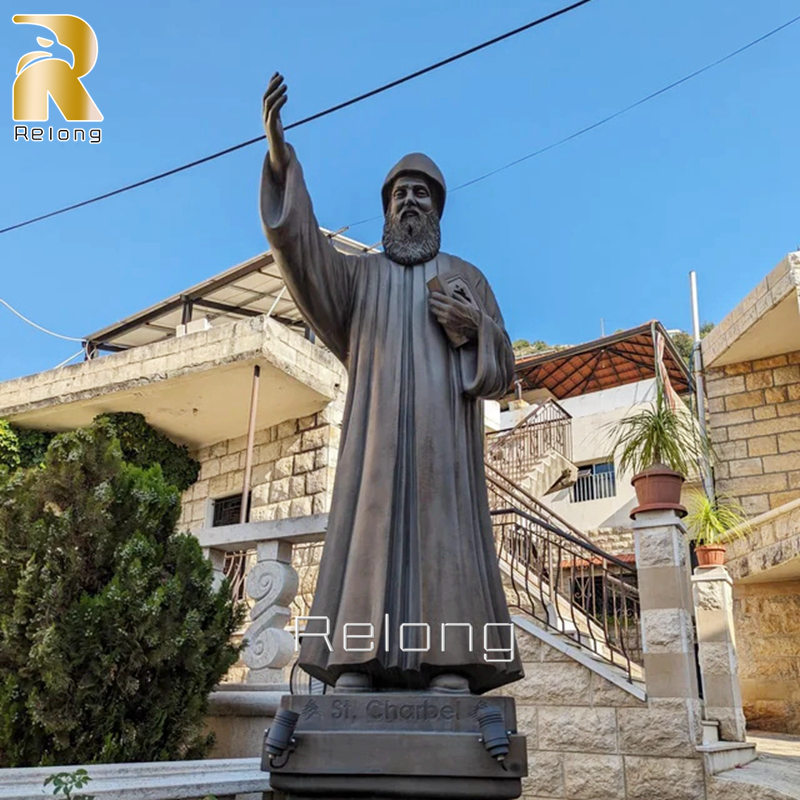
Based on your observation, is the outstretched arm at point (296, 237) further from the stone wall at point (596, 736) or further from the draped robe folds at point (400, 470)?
the stone wall at point (596, 736)

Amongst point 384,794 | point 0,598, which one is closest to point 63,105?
point 0,598

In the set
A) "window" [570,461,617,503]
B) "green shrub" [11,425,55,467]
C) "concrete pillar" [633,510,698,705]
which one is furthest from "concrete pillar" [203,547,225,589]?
"window" [570,461,617,503]

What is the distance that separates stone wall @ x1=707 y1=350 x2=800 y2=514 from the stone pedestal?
31.2 ft

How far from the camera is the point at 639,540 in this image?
19.6ft

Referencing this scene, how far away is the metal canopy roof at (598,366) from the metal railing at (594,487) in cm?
287

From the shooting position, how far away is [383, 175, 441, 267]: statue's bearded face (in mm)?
3078

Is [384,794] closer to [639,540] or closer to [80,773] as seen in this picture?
[80,773]

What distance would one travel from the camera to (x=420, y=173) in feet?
10.1

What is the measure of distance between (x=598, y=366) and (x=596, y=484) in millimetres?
4619

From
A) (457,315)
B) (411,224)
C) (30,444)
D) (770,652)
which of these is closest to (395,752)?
(457,315)

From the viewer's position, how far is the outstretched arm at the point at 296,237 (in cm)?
267

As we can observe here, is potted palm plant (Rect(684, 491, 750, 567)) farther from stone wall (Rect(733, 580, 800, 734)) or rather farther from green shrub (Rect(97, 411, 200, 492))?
green shrub (Rect(97, 411, 200, 492))

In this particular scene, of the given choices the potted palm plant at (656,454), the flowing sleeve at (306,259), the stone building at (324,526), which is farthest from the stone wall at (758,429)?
the flowing sleeve at (306,259)

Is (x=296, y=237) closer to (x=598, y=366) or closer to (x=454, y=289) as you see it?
(x=454, y=289)
